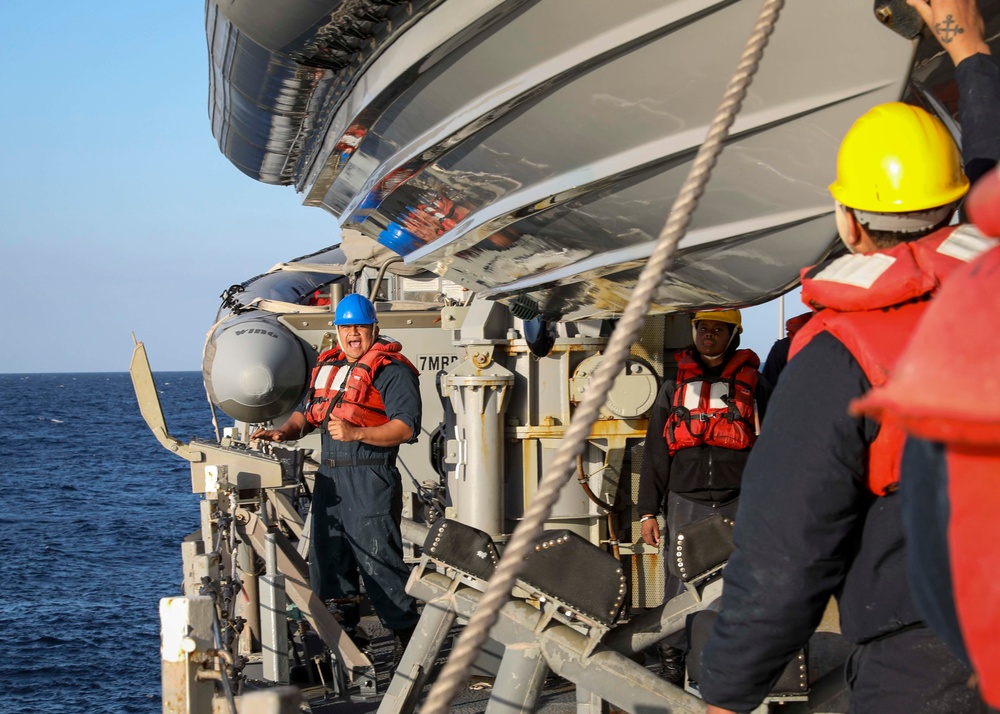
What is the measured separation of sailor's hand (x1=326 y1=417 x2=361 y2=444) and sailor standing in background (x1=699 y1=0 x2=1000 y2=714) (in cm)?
346

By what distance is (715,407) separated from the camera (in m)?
4.45

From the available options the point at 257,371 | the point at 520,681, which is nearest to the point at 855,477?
the point at 520,681

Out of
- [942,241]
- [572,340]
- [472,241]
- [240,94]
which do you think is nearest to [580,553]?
[472,241]

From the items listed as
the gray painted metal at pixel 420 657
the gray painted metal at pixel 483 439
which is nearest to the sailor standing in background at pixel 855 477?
the gray painted metal at pixel 420 657

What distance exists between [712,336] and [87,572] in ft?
58.9

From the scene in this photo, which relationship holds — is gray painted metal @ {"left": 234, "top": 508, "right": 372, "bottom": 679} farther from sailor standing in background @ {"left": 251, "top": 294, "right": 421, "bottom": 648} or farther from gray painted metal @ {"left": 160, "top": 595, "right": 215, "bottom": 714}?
gray painted metal @ {"left": 160, "top": 595, "right": 215, "bottom": 714}

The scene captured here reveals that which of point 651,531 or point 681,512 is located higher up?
point 681,512

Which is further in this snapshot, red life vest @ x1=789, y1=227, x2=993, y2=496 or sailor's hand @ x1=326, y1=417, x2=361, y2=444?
sailor's hand @ x1=326, y1=417, x2=361, y2=444

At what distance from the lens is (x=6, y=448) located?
55469 millimetres

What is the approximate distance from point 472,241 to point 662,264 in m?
2.47

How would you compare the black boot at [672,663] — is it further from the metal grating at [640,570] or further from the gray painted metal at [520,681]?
the gray painted metal at [520,681]

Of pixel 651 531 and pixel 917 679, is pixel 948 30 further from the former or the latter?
pixel 651 531

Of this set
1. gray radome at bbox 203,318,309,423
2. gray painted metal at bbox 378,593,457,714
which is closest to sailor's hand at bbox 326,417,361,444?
gray painted metal at bbox 378,593,457,714

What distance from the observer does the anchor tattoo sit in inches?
86.2
